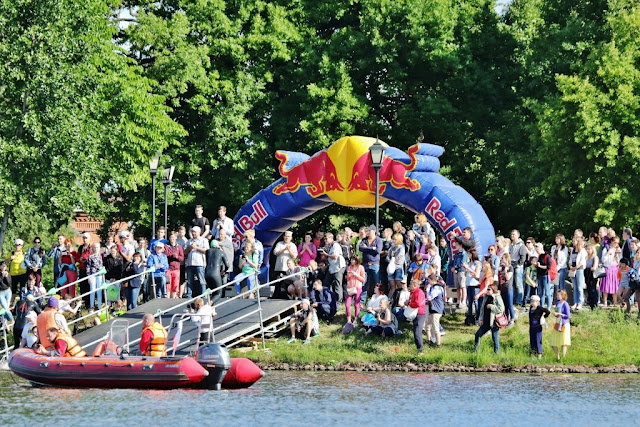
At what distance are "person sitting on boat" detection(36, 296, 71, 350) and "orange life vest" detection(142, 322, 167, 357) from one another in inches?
83.3

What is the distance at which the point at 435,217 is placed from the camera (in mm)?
32562

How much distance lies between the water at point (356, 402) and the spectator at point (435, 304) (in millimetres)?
1682

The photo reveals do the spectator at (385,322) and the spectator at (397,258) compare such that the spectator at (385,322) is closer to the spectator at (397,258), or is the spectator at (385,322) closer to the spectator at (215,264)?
the spectator at (397,258)

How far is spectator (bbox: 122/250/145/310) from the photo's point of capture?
32250 mm

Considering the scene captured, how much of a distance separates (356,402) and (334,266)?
7.21 meters

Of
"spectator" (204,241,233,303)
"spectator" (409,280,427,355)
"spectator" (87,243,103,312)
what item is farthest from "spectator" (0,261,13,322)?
"spectator" (409,280,427,355)

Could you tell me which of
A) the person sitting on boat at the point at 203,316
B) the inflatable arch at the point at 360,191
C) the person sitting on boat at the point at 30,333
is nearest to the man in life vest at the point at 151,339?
the person sitting on boat at the point at 203,316

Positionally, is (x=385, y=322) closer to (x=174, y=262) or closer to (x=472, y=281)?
(x=472, y=281)

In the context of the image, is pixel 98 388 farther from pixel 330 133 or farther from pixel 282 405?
pixel 330 133

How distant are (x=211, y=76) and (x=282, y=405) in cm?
2340

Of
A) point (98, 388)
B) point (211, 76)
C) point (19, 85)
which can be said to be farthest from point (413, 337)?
point (211, 76)

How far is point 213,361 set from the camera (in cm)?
2531

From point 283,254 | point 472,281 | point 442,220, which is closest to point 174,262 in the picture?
point 283,254

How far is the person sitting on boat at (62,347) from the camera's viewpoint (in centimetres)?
2636
